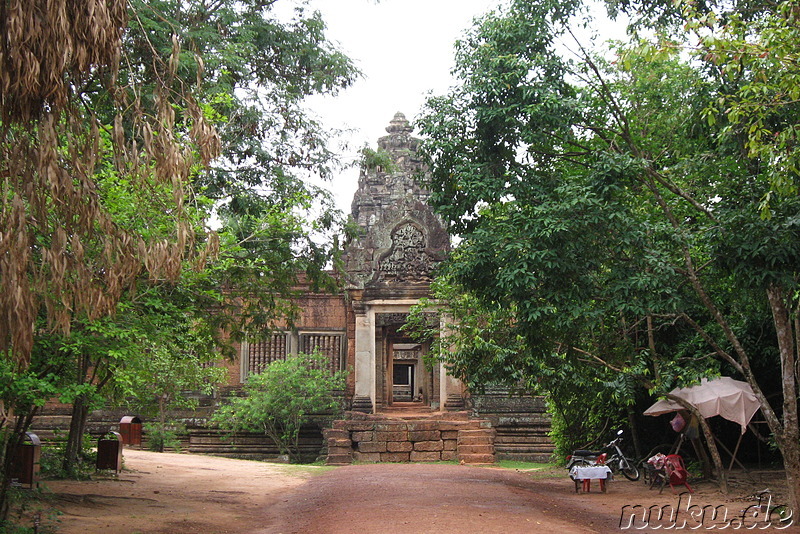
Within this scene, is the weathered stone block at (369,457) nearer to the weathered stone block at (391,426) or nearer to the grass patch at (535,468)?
the weathered stone block at (391,426)

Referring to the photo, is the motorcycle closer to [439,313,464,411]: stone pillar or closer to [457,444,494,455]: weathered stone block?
[457,444,494,455]: weathered stone block

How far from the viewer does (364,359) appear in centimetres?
2073

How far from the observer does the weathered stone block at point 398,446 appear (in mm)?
18969

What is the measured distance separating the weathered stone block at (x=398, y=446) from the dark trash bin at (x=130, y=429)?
19.2 feet

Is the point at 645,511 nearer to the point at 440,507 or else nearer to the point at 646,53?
the point at 440,507

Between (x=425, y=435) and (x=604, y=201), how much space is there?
1063 centimetres

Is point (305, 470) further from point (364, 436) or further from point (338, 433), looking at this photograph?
point (364, 436)

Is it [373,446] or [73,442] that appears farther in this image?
[373,446]

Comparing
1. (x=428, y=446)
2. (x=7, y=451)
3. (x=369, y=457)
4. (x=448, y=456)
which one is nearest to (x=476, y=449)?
(x=448, y=456)

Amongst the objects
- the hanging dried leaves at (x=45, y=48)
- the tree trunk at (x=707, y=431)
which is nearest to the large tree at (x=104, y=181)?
the hanging dried leaves at (x=45, y=48)

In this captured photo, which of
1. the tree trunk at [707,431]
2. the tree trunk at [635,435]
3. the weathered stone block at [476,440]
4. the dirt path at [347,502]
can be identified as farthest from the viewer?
the weathered stone block at [476,440]

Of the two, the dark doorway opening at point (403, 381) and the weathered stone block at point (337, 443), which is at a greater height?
the dark doorway opening at point (403, 381)

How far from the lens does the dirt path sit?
894cm

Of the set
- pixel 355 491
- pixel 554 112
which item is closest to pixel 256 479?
pixel 355 491
